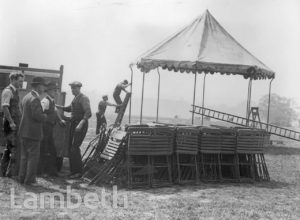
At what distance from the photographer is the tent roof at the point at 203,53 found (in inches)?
436

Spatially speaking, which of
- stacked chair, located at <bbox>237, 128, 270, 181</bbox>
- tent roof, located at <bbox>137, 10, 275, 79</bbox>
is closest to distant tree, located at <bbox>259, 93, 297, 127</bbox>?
tent roof, located at <bbox>137, 10, 275, 79</bbox>

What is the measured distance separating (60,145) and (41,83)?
6.08 ft

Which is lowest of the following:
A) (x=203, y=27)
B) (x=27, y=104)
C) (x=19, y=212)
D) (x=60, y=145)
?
(x=19, y=212)

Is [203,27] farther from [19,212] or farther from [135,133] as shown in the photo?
[19,212]

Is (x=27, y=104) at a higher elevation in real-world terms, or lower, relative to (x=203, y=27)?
lower

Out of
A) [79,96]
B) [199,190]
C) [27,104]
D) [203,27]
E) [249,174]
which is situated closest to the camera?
[27,104]

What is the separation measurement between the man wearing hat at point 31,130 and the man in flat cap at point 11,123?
0.44 metres

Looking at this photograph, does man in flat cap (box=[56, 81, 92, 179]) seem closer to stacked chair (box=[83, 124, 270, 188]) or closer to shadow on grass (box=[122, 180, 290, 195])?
stacked chair (box=[83, 124, 270, 188])

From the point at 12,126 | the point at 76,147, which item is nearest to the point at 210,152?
the point at 76,147

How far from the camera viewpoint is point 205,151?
931 cm

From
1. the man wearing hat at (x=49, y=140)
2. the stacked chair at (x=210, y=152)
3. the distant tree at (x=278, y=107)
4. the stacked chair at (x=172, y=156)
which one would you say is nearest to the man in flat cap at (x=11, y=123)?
the man wearing hat at (x=49, y=140)

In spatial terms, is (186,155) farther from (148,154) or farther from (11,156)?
(11,156)

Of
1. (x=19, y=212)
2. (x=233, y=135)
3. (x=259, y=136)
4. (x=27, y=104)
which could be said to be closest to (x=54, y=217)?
(x=19, y=212)

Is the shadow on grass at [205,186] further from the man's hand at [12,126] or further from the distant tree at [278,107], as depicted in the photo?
the distant tree at [278,107]
